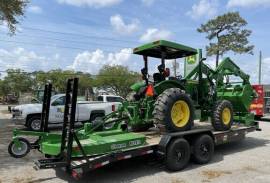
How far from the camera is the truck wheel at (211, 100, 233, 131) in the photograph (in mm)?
9422

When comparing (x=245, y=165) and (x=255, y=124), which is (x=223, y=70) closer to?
(x=255, y=124)

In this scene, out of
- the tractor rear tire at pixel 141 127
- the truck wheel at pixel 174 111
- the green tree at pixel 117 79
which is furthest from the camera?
the green tree at pixel 117 79

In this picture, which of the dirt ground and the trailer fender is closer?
the dirt ground

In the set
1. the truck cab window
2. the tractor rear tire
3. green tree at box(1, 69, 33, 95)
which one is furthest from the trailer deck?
green tree at box(1, 69, 33, 95)

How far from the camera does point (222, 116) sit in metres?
9.53

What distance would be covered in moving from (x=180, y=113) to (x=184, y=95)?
48cm

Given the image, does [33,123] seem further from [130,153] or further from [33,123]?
[130,153]

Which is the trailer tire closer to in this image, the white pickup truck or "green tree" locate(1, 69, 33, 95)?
the white pickup truck

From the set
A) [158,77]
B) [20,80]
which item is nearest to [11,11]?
[158,77]

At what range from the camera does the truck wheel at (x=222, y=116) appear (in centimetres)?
942

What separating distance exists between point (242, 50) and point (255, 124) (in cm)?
2488

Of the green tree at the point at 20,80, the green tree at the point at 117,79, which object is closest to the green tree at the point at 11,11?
the green tree at the point at 117,79

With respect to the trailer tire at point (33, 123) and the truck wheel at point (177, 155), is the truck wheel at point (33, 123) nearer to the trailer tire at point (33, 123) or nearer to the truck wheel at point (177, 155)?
the trailer tire at point (33, 123)

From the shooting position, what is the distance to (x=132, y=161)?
847 centimetres
